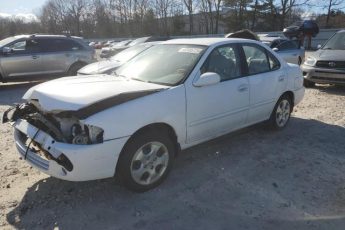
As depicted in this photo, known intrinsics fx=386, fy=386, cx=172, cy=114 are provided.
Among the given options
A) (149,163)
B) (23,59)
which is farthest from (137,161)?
(23,59)

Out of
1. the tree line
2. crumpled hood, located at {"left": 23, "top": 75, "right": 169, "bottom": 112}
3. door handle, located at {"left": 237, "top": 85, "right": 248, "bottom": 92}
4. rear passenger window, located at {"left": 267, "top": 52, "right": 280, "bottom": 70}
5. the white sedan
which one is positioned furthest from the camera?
the tree line

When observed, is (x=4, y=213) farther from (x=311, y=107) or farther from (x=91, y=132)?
(x=311, y=107)

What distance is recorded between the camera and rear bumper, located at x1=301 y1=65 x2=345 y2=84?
1002cm

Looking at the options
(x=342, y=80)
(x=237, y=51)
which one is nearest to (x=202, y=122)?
(x=237, y=51)

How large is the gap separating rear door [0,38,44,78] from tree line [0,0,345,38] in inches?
1889

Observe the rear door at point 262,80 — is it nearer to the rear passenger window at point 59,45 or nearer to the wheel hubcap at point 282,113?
the wheel hubcap at point 282,113

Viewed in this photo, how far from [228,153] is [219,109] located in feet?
2.59

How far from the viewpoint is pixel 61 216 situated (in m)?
3.81

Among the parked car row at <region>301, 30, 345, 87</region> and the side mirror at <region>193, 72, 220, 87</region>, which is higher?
the side mirror at <region>193, 72, 220, 87</region>

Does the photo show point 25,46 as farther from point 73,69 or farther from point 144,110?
point 144,110

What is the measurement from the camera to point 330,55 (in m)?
10.5

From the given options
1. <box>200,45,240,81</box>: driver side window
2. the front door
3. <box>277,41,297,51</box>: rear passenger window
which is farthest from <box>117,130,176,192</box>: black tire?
<box>277,41,297,51</box>: rear passenger window

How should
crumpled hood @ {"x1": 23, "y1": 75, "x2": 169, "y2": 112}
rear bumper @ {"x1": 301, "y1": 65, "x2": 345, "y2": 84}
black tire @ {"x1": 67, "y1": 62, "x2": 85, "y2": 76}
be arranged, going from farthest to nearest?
black tire @ {"x1": 67, "y1": 62, "x2": 85, "y2": 76}
rear bumper @ {"x1": 301, "y1": 65, "x2": 345, "y2": 84}
crumpled hood @ {"x1": 23, "y1": 75, "x2": 169, "y2": 112}

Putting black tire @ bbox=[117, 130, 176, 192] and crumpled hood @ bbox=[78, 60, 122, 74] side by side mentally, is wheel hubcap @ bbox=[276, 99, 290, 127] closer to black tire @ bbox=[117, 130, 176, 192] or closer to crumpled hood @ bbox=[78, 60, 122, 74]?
black tire @ bbox=[117, 130, 176, 192]
